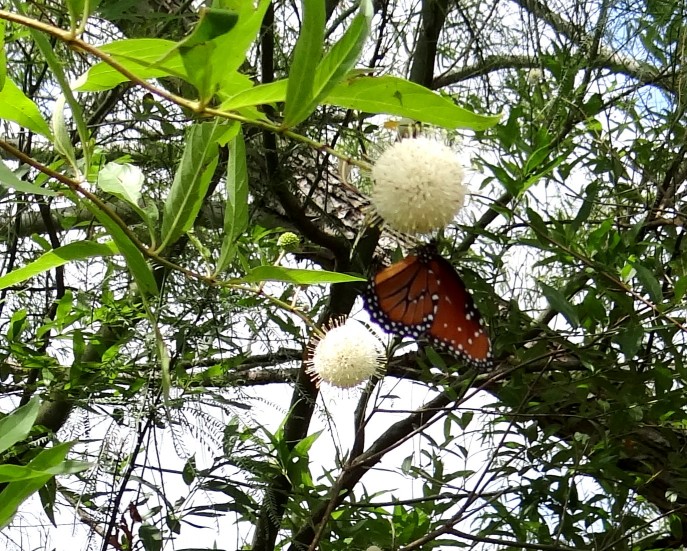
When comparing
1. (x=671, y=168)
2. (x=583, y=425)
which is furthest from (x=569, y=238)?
(x=583, y=425)

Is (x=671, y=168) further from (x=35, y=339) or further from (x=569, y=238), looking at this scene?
(x=35, y=339)

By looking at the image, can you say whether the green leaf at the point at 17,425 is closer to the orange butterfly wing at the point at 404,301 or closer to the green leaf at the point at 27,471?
the green leaf at the point at 27,471

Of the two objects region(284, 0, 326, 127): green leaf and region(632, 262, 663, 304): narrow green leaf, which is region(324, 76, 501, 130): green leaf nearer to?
region(284, 0, 326, 127): green leaf

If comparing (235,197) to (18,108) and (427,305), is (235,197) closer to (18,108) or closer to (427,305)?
(18,108)

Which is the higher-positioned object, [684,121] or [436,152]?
[684,121]

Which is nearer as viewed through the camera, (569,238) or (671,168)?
(569,238)

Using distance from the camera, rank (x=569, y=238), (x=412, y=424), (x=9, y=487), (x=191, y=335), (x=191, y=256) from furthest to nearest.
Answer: (x=412, y=424) < (x=191, y=256) < (x=191, y=335) < (x=569, y=238) < (x=9, y=487)
